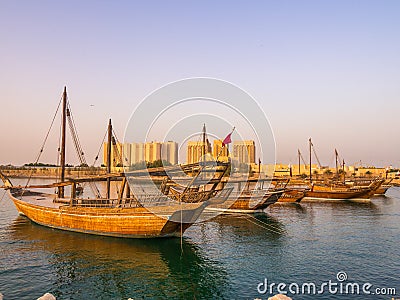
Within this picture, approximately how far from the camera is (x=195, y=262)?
59.4ft

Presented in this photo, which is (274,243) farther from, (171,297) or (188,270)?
(171,297)

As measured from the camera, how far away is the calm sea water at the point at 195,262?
14180 mm

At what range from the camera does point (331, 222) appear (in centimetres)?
3183

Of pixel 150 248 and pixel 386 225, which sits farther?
pixel 386 225

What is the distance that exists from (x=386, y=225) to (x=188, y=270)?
73.4ft

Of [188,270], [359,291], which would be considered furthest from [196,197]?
[359,291]

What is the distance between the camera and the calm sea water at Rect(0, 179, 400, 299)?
1418 cm
